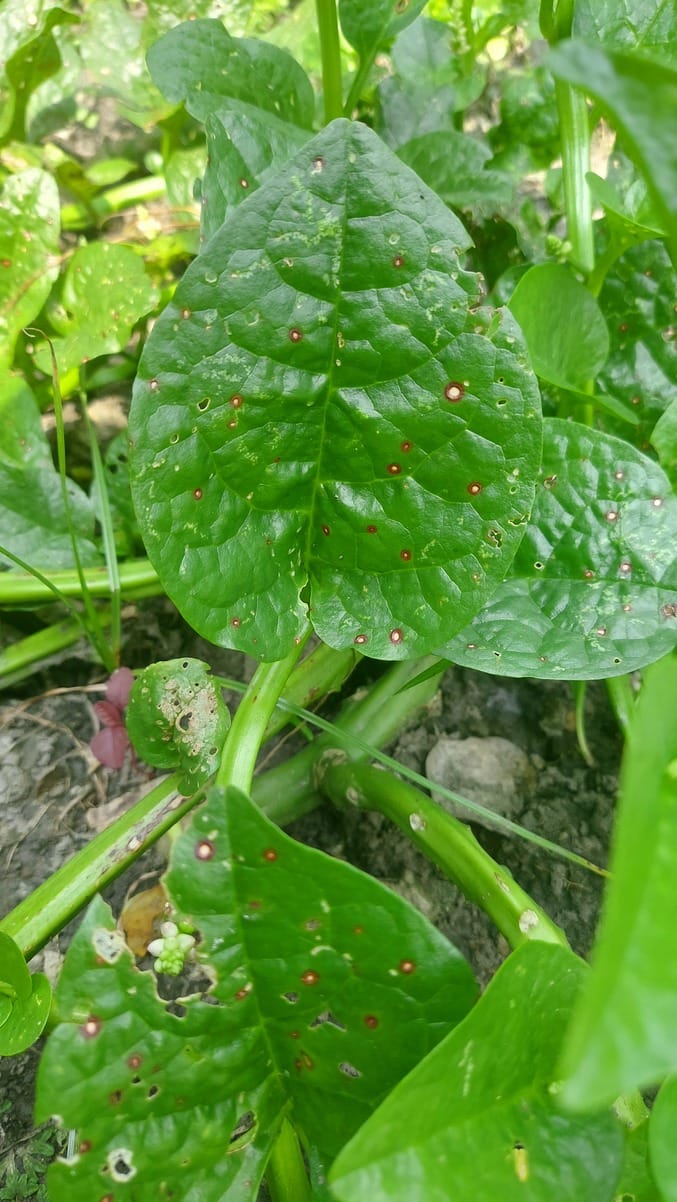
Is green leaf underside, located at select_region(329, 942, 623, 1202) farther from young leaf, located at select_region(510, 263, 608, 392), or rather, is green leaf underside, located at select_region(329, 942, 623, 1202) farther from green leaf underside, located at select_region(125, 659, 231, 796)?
young leaf, located at select_region(510, 263, 608, 392)

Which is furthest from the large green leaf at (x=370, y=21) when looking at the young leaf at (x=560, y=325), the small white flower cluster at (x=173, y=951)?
the small white flower cluster at (x=173, y=951)

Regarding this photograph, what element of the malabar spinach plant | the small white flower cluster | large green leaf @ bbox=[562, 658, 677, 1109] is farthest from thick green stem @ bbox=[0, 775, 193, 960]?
large green leaf @ bbox=[562, 658, 677, 1109]

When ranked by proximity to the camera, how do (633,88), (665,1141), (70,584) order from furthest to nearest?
(70,584) → (665,1141) → (633,88)

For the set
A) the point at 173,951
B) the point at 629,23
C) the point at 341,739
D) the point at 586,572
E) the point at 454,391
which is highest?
the point at 629,23

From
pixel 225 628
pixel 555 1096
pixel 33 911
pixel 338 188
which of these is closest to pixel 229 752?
pixel 225 628

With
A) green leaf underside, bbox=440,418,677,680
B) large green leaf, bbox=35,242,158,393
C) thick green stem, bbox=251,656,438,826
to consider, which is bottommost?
thick green stem, bbox=251,656,438,826

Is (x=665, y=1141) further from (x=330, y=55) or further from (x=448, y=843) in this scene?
(x=330, y=55)

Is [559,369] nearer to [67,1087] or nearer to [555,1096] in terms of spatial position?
[555,1096]

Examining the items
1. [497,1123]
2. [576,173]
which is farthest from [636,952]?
[576,173]
